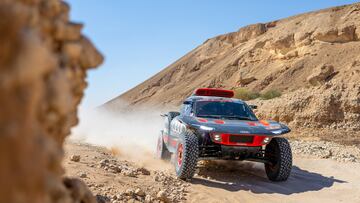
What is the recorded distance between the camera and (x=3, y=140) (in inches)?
65.1

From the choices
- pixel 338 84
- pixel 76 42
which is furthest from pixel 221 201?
pixel 338 84

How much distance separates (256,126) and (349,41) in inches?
1543

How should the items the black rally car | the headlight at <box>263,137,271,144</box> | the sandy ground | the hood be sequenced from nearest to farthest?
1. the sandy ground
2. the black rally car
3. the hood
4. the headlight at <box>263,137,271,144</box>

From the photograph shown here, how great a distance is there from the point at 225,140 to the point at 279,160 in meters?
1.22

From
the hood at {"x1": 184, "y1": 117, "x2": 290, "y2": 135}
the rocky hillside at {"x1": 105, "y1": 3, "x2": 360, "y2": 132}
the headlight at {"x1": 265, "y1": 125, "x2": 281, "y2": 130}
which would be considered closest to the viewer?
the hood at {"x1": 184, "y1": 117, "x2": 290, "y2": 135}

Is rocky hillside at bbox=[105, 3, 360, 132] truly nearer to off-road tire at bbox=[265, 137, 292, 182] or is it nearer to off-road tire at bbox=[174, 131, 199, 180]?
off-road tire at bbox=[265, 137, 292, 182]

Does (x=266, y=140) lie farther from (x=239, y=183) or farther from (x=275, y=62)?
(x=275, y=62)

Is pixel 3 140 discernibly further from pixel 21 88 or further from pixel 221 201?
pixel 221 201

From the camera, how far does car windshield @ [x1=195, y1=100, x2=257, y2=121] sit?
32.0 ft

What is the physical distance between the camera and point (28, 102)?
70.5 inches

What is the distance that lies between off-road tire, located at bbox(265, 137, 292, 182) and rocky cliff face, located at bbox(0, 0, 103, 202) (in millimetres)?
6964

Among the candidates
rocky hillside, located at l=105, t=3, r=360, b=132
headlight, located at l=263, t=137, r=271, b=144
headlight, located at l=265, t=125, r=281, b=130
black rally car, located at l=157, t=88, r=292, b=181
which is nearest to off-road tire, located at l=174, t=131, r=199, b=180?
black rally car, located at l=157, t=88, r=292, b=181

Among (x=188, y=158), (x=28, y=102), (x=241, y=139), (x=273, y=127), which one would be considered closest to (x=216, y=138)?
(x=241, y=139)

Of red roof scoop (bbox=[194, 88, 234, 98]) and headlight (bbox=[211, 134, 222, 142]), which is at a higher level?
red roof scoop (bbox=[194, 88, 234, 98])
